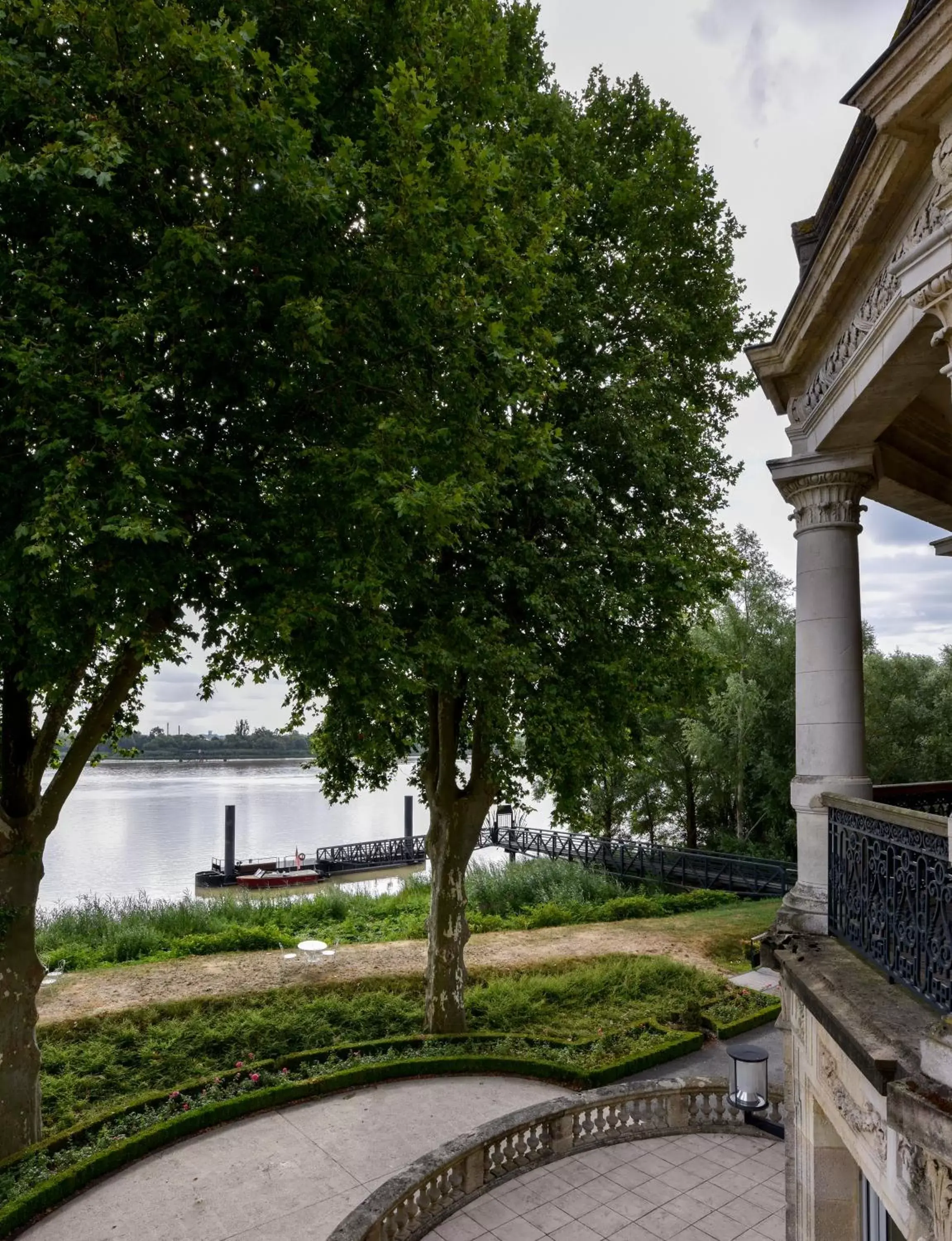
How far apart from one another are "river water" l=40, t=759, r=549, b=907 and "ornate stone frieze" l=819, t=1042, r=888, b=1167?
31.2ft

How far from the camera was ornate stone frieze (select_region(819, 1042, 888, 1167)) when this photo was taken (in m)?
4.01

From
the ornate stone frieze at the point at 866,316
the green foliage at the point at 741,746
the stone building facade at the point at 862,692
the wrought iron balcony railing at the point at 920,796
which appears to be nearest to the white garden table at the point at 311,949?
the green foliage at the point at 741,746

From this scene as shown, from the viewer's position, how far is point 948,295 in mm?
3557

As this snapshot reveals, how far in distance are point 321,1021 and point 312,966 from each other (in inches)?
155

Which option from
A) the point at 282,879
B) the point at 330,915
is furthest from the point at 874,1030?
the point at 282,879

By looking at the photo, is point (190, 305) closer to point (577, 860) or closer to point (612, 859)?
point (612, 859)

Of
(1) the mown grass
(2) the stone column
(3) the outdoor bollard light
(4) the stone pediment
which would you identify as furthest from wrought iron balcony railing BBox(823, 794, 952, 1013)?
(1) the mown grass

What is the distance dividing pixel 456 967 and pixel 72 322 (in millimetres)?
10730

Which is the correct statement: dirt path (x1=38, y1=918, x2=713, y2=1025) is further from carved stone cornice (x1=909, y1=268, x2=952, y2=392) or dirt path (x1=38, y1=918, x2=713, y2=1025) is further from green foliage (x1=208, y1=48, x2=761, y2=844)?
carved stone cornice (x1=909, y1=268, x2=952, y2=392)

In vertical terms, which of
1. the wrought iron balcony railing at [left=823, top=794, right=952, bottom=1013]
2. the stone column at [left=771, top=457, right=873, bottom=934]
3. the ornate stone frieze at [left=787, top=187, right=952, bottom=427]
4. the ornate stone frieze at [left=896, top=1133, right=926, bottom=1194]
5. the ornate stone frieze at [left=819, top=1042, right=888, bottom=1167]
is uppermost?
the ornate stone frieze at [left=787, top=187, right=952, bottom=427]

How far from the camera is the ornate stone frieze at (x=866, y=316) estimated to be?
4066mm

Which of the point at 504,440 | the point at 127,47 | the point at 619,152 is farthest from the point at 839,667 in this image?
the point at 619,152

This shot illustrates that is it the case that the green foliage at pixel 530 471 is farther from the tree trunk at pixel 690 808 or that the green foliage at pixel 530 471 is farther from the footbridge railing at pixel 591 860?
the tree trunk at pixel 690 808

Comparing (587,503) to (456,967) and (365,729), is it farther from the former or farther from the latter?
(456,967)
